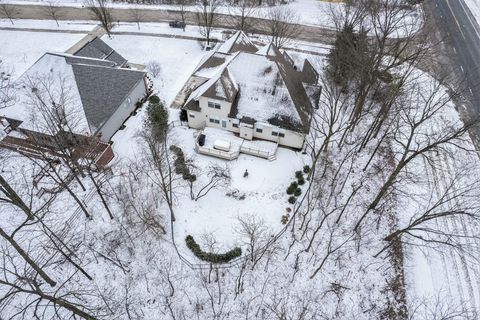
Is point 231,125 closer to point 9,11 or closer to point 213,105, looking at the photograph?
point 213,105

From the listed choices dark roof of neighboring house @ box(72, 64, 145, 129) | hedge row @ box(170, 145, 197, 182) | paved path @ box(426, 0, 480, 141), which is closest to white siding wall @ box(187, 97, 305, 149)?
hedge row @ box(170, 145, 197, 182)

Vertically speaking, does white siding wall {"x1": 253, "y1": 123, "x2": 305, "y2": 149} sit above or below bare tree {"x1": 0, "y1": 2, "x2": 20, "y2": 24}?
below

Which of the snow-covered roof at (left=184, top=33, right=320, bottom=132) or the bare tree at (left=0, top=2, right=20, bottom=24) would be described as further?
the bare tree at (left=0, top=2, right=20, bottom=24)

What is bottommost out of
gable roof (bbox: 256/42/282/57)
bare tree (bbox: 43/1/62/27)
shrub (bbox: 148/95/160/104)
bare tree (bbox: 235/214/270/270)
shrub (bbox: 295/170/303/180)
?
bare tree (bbox: 235/214/270/270)

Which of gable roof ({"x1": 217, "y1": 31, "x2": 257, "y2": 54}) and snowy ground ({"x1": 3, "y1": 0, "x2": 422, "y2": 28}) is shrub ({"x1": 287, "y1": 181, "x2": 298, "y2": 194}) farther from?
snowy ground ({"x1": 3, "y1": 0, "x2": 422, "y2": 28})

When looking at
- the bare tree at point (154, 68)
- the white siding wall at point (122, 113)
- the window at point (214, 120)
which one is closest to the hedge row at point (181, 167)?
the window at point (214, 120)

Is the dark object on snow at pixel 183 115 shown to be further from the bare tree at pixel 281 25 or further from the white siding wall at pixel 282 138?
the bare tree at pixel 281 25

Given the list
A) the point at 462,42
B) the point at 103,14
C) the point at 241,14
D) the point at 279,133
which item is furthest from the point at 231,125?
the point at 462,42
